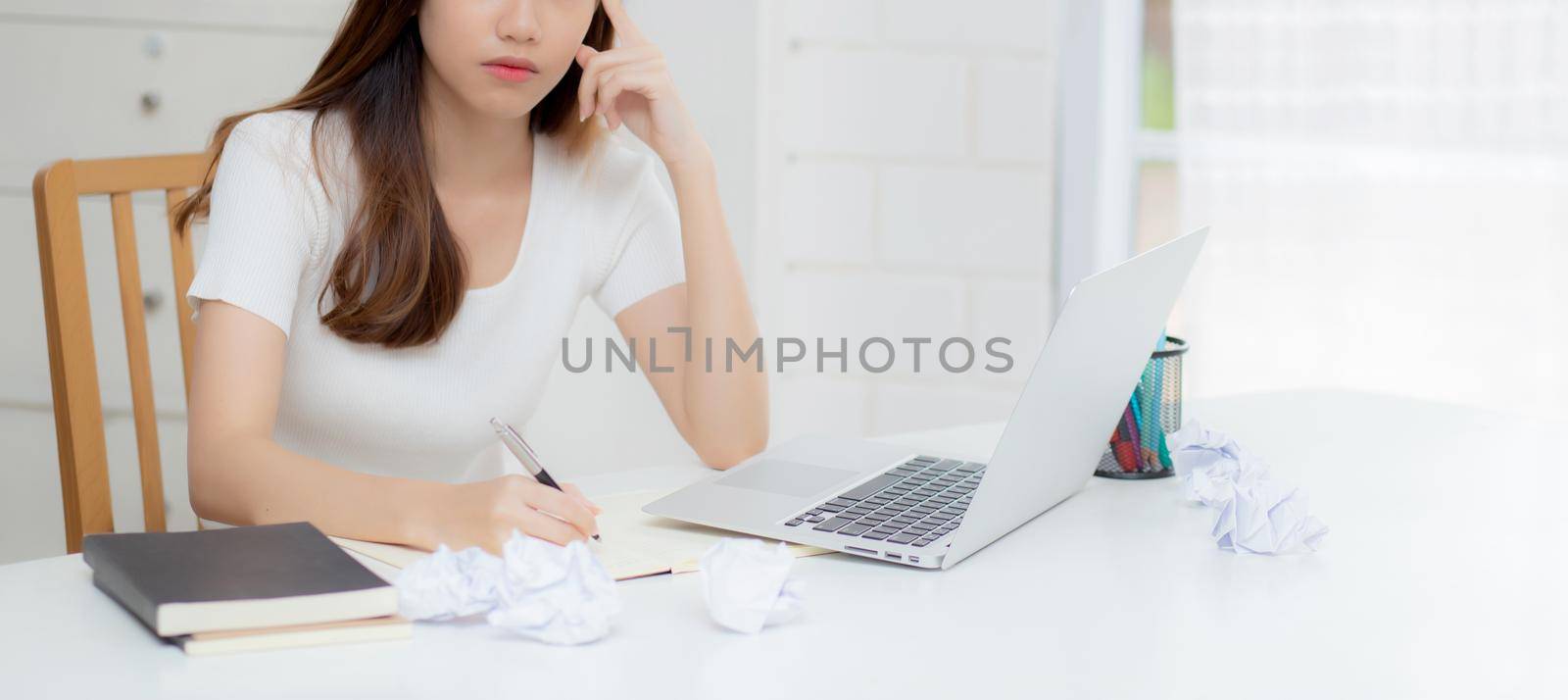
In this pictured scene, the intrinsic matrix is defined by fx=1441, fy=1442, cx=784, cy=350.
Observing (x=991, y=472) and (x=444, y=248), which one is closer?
(x=991, y=472)

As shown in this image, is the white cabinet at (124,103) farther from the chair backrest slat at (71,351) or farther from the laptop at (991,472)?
the laptop at (991,472)

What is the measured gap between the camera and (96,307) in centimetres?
203

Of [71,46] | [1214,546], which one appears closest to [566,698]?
[1214,546]

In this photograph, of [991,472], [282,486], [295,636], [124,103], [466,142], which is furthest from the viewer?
[124,103]

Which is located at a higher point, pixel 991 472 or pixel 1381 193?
pixel 1381 193

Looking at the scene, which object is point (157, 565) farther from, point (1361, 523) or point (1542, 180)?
point (1542, 180)

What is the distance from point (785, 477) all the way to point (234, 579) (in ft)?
1.44

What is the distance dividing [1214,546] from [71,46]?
1.75 metres

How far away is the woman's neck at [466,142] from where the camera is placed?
52.1 inches

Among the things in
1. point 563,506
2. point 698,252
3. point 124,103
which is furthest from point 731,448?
point 124,103

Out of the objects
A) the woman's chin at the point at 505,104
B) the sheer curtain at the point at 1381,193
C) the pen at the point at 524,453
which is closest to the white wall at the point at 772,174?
the sheer curtain at the point at 1381,193

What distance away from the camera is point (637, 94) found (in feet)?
4.42
